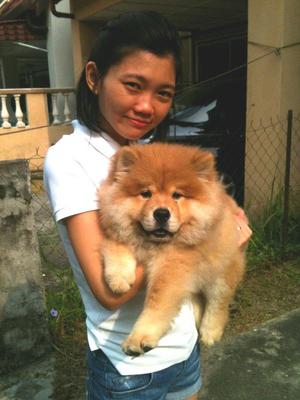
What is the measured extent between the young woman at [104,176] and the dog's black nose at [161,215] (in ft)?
0.61

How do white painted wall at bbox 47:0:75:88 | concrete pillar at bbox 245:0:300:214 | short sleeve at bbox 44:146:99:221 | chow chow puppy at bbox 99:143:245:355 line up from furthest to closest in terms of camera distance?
1. white painted wall at bbox 47:0:75:88
2. concrete pillar at bbox 245:0:300:214
3. chow chow puppy at bbox 99:143:245:355
4. short sleeve at bbox 44:146:99:221

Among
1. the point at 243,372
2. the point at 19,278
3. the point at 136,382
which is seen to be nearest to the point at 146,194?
the point at 136,382

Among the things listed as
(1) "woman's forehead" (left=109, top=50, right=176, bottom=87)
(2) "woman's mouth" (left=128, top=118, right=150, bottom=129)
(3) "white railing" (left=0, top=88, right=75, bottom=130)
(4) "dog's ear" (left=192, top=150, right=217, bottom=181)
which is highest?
(1) "woman's forehead" (left=109, top=50, right=176, bottom=87)

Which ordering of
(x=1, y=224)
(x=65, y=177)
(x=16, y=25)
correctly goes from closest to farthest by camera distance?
(x=65, y=177) < (x=1, y=224) < (x=16, y=25)

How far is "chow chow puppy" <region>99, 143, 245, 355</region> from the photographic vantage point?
1423 mm

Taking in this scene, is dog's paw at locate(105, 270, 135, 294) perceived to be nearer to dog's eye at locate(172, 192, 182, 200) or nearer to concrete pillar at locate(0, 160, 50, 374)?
dog's eye at locate(172, 192, 182, 200)

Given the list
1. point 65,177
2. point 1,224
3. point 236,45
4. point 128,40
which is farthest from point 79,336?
point 236,45

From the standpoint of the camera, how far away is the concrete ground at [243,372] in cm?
267

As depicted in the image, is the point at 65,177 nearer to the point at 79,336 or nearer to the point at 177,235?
the point at 177,235

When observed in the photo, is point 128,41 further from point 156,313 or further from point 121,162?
point 156,313

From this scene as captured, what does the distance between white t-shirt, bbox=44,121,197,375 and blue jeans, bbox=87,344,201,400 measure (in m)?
0.03

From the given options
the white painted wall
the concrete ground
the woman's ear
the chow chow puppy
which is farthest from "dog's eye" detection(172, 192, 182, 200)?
the white painted wall

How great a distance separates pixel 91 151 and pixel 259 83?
12.2 ft

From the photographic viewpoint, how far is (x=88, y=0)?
7680 millimetres
